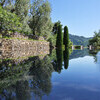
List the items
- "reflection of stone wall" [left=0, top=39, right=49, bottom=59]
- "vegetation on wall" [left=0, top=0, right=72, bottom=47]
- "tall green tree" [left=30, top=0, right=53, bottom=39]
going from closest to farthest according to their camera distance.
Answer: "reflection of stone wall" [left=0, top=39, right=49, bottom=59] < "vegetation on wall" [left=0, top=0, right=72, bottom=47] < "tall green tree" [left=30, top=0, right=53, bottom=39]

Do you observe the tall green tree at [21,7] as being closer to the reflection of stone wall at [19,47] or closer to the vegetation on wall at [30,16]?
the vegetation on wall at [30,16]

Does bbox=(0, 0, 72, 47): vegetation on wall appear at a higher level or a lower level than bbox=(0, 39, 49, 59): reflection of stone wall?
higher

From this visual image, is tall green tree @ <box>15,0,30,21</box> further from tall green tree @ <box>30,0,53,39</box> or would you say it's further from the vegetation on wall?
tall green tree @ <box>30,0,53,39</box>

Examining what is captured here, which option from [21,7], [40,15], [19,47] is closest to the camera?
[19,47]

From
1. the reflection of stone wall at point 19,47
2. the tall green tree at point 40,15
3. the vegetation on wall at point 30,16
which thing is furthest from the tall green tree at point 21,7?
the tall green tree at point 40,15

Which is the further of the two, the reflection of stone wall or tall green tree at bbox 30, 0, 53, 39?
tall green tree at bbox 30, 0, 53, 39

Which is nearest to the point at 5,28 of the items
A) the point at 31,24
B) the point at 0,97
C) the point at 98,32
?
the point at 31,24

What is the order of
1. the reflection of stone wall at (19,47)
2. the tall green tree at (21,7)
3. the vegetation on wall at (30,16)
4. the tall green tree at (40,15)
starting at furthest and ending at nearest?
the tall green tree at (40,15)
the tall green tree at (21,7)
the vegetation on wall at (30,16)
the reflection of stone wall at (19,47)

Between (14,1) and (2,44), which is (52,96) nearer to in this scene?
(2,44)

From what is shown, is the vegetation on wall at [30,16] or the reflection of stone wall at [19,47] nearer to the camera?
the reflection of stone wall at [19,47]

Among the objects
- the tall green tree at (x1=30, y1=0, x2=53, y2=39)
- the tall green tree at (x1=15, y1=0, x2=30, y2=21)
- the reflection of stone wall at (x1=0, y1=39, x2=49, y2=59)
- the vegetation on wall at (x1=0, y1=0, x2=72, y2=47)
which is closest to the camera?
the reflection of stone wall at (x1=0, y1=39, x2=49, y2=59)

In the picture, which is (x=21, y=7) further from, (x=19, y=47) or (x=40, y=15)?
(x=19, y=47)

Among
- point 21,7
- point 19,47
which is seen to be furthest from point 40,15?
point 19,47

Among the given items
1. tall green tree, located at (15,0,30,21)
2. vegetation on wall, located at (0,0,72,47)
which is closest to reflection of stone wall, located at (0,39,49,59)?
vegetation on wall, located at (0,0,72,47)
